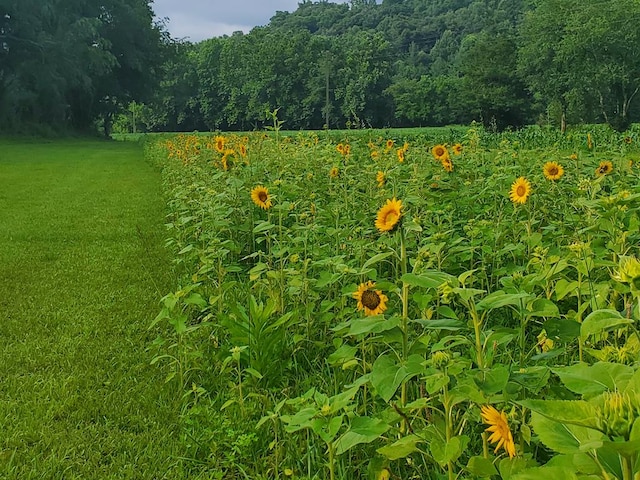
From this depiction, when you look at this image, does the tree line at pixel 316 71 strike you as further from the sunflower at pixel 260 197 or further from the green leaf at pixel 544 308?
the green leaf at pixel 544 308

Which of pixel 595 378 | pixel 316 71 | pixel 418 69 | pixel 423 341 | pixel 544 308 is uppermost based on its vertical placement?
pixel 418 69

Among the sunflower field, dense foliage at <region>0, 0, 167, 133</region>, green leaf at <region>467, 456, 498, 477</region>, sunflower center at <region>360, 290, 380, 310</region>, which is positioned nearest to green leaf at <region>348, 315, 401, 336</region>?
the sunflower field

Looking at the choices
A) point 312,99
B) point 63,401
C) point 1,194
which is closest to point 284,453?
point 63,401

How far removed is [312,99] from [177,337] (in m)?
45.3

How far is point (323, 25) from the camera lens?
71938mm

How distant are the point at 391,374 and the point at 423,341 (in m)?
0.26

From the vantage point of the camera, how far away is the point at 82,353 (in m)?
2.58

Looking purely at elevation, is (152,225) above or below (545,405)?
below

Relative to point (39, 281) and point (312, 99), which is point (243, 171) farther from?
point (312, 99)

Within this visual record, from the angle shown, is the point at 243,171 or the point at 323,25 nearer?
the point at 243,171

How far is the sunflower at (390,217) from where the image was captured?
153cm

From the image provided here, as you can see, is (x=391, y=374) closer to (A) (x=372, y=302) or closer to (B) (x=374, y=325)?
(B) (x=374, y=325)

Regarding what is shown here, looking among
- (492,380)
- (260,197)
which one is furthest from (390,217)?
(260,197)

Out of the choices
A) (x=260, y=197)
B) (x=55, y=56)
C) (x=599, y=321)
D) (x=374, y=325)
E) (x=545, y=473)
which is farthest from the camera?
(x=55, y=56)
